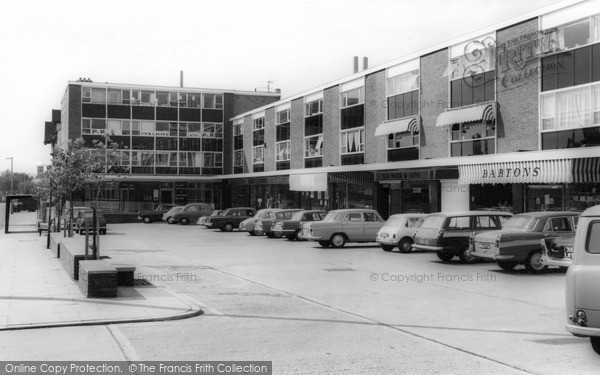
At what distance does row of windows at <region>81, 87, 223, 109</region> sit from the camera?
5634 cm

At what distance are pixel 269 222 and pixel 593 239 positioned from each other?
969 inches

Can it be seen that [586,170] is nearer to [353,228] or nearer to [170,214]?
[353,228]

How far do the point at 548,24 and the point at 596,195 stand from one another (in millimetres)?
6793

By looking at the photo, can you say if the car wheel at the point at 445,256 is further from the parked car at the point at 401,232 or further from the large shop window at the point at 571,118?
the large shop window at the point at 571,118

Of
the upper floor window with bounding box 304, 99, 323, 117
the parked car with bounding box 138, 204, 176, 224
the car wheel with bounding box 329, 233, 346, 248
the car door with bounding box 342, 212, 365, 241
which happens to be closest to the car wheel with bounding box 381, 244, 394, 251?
the car door with bounding box 342, 212, 365, 241

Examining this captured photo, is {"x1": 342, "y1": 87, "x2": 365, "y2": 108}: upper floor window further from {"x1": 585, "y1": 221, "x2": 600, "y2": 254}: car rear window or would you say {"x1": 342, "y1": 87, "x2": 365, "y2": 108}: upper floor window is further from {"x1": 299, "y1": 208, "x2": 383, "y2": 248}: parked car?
{"x1": 585, "y1": 221, "x2": 600, "y2": 254}: car rear window

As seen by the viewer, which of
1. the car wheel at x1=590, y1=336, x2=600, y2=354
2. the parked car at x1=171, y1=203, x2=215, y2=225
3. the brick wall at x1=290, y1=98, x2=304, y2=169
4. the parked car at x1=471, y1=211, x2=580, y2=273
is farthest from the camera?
the parked car at x1=171, y1=203, x2=215, y2=225

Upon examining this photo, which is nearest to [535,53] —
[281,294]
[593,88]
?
[593,88]

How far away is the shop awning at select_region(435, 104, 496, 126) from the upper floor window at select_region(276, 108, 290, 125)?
19428mm

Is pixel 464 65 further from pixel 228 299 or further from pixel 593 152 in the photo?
pixel 228 299

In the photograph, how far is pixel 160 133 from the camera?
→ 2287 inches

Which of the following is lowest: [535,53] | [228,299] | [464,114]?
[228,299]

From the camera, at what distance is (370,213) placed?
2536 cm

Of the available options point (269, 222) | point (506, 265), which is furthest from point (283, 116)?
point (506, 265)
